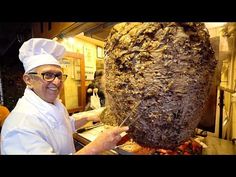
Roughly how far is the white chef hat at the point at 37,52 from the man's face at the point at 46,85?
0.03 meters

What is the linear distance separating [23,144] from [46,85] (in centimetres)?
30

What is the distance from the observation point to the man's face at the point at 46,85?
85cm

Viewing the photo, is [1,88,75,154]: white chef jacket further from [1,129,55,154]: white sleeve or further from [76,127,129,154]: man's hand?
[76,127,129,154]: man's hand

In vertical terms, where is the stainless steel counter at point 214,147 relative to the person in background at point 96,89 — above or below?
below

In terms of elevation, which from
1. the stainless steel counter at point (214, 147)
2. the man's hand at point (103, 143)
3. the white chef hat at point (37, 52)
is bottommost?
the stainless steel counter at point (214, 147)

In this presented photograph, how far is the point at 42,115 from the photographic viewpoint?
33.6 inches

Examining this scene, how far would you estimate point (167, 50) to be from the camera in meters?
0.64

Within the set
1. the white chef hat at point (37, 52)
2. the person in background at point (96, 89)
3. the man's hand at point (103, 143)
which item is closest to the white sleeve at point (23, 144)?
the man's hand at point (103, 143)

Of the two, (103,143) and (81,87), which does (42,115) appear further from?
(81,87)

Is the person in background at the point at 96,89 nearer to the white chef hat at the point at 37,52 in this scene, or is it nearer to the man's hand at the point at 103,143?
the white chef hat at the point at 37,52

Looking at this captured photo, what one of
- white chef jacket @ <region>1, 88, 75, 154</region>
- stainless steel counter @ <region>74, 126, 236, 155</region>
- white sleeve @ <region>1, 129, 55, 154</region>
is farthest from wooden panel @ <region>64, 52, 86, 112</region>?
white sleeve @ <region>1, 129, 55, 154</region>
